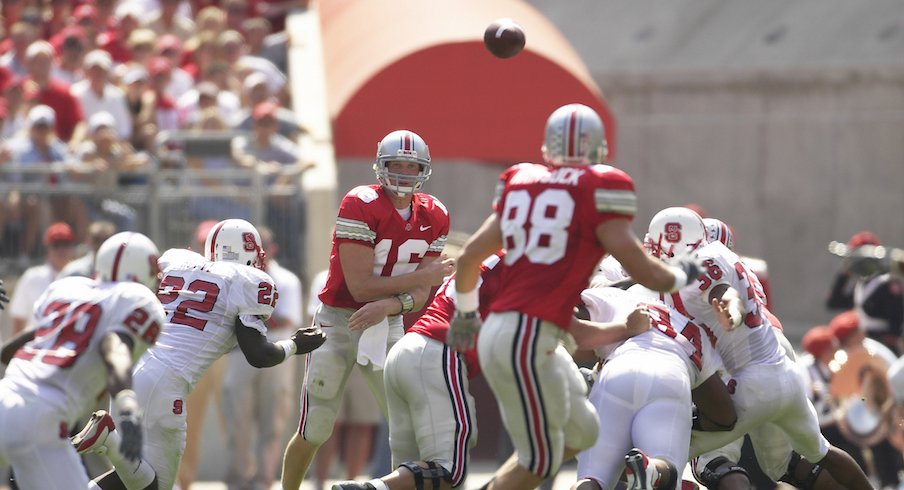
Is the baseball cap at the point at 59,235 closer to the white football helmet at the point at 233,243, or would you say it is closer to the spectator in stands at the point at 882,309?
the white football helmet at the point at 233,243

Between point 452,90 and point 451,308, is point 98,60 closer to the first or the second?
point 452,90

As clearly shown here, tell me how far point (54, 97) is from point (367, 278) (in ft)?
19.3

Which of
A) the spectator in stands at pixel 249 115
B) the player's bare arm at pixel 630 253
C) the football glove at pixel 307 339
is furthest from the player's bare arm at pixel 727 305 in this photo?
the spectator in stands at pixel 249 115

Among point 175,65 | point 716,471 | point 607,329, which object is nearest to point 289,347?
point 607,329

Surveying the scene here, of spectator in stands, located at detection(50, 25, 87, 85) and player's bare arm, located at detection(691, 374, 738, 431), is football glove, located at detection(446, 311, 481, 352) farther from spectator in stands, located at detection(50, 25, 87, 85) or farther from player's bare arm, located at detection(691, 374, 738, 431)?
spectator in stands, located at detection(50, 25, 87, 85)

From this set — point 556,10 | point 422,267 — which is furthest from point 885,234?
point 422,267

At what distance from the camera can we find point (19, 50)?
1399cm

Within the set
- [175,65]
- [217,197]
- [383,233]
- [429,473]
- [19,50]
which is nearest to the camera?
[429,473]

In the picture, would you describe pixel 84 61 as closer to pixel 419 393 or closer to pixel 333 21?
pixel 333 21

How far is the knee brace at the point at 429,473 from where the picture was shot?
7480 mm

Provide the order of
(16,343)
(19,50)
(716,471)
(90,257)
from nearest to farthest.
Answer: (16,343) < (716,471) < (90,257) < (19,50)

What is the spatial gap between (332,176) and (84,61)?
269 centimetres

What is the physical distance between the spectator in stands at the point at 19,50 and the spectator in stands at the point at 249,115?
1.89 meters

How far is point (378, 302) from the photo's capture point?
8102 mm
